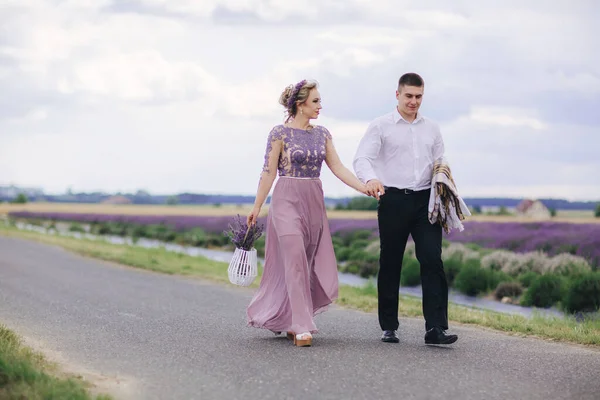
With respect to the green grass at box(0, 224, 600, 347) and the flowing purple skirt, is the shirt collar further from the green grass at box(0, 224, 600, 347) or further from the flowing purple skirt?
the green grass at box(0, 224, 600, 347)

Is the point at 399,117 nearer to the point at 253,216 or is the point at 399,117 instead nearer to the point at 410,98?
the point at 410,98

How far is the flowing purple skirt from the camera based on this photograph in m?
8.22

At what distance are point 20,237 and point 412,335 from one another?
31.3 m

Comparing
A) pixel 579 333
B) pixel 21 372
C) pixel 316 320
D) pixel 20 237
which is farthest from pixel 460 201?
pixel 20 237

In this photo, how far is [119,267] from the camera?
21.0 meters

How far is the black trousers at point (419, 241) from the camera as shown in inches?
320

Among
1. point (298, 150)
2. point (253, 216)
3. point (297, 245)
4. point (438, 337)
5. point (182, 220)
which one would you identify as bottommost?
point (182, 220)

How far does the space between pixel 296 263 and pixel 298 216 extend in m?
0.44

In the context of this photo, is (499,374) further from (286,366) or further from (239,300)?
(239,300)

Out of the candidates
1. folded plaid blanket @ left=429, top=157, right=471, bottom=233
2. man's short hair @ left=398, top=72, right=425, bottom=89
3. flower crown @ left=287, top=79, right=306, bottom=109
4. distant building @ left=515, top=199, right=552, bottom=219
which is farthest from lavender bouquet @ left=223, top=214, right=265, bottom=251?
distant building @ left=515, top=199, right=552, bottom=219

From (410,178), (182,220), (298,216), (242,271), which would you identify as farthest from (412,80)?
(182,220)

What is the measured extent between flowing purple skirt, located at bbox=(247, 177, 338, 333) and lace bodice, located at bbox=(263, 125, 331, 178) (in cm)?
9

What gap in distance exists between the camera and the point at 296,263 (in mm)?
8227

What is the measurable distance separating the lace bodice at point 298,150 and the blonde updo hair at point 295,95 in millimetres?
178
